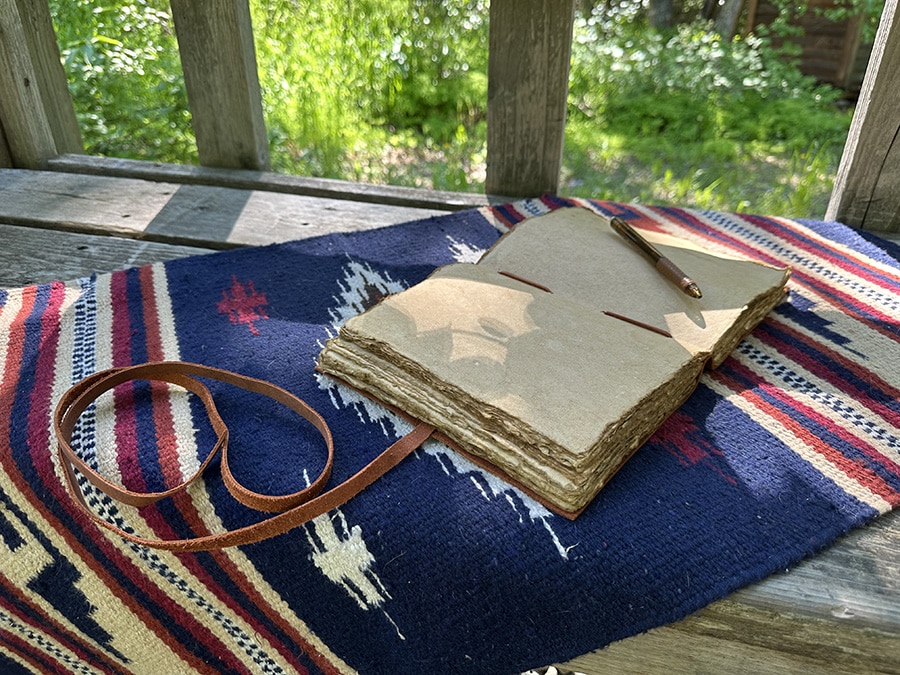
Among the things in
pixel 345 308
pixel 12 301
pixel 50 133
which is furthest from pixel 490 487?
pixel 50 133

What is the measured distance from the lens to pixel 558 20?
1560 millimetres

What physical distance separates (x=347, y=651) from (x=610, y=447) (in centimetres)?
42

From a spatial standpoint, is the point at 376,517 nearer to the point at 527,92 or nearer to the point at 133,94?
the point at 527,92

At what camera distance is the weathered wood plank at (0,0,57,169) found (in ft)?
6.16

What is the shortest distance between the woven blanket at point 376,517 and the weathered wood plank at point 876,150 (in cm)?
52

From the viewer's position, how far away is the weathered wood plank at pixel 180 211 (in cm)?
167

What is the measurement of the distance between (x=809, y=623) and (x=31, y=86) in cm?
220

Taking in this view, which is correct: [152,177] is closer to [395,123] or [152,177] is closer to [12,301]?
[12,301]

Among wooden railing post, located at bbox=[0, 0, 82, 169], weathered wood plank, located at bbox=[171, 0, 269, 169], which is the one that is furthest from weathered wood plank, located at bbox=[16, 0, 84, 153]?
weathered wood plank, located at bbox=[171, 0, 269, 169]

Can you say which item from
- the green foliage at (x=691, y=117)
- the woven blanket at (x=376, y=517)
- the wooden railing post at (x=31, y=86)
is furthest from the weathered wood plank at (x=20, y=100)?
the green foliage at (x=691, y=117)

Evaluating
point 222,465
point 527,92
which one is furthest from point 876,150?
→ point 222,465

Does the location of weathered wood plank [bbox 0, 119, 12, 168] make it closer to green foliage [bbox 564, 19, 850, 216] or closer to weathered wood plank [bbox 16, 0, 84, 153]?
weathered wood plank [bbox 16, 0, 84, 153]

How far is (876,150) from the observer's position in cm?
158

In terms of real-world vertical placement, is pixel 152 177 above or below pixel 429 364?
below
